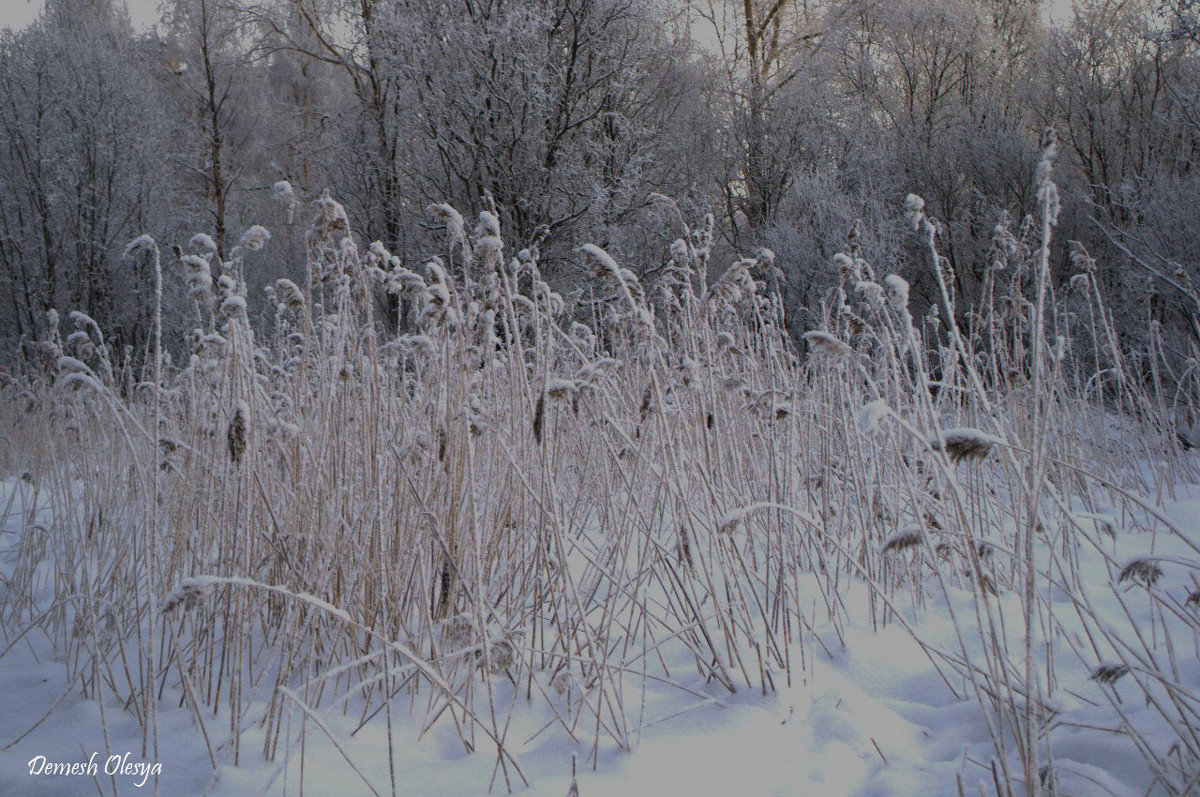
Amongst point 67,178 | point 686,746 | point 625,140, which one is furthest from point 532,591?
point 67,178

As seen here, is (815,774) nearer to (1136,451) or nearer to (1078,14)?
(1136,451)

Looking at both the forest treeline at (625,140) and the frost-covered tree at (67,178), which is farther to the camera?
the frost-covered tree at (67,178)

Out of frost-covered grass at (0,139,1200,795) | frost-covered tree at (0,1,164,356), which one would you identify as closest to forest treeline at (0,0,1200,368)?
frost-covered tree at (0,1,164,356)

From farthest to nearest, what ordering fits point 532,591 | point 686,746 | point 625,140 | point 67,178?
point 67,178 < point 625,140 < point 532,591 < point 686,746

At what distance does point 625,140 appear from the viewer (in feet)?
31.7

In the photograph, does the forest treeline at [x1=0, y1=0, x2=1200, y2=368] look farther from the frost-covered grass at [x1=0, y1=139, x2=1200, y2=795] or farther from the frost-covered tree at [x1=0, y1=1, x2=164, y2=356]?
the frost-covered grass at [x1=0, y1=139, x2=1200, y2=795]

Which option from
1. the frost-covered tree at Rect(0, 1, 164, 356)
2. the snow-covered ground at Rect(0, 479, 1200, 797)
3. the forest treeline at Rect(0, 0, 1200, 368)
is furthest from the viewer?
the frost-covered tree at Rect(0, 1, 164, 356)

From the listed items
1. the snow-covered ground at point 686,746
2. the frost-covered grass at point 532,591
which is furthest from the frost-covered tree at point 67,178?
the snow-covered ground at point 686,746

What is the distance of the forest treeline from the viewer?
868 centimetres

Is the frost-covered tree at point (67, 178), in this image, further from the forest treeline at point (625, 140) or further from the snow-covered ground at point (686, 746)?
the snow-covered ground at point (686, 746)

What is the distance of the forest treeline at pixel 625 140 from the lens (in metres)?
8.68

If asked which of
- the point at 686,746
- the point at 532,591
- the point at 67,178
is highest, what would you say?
the point at 67,178

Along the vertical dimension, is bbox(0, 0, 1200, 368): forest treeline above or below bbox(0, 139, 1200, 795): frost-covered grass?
above

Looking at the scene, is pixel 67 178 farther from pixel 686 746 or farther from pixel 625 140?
pixel 686 746
